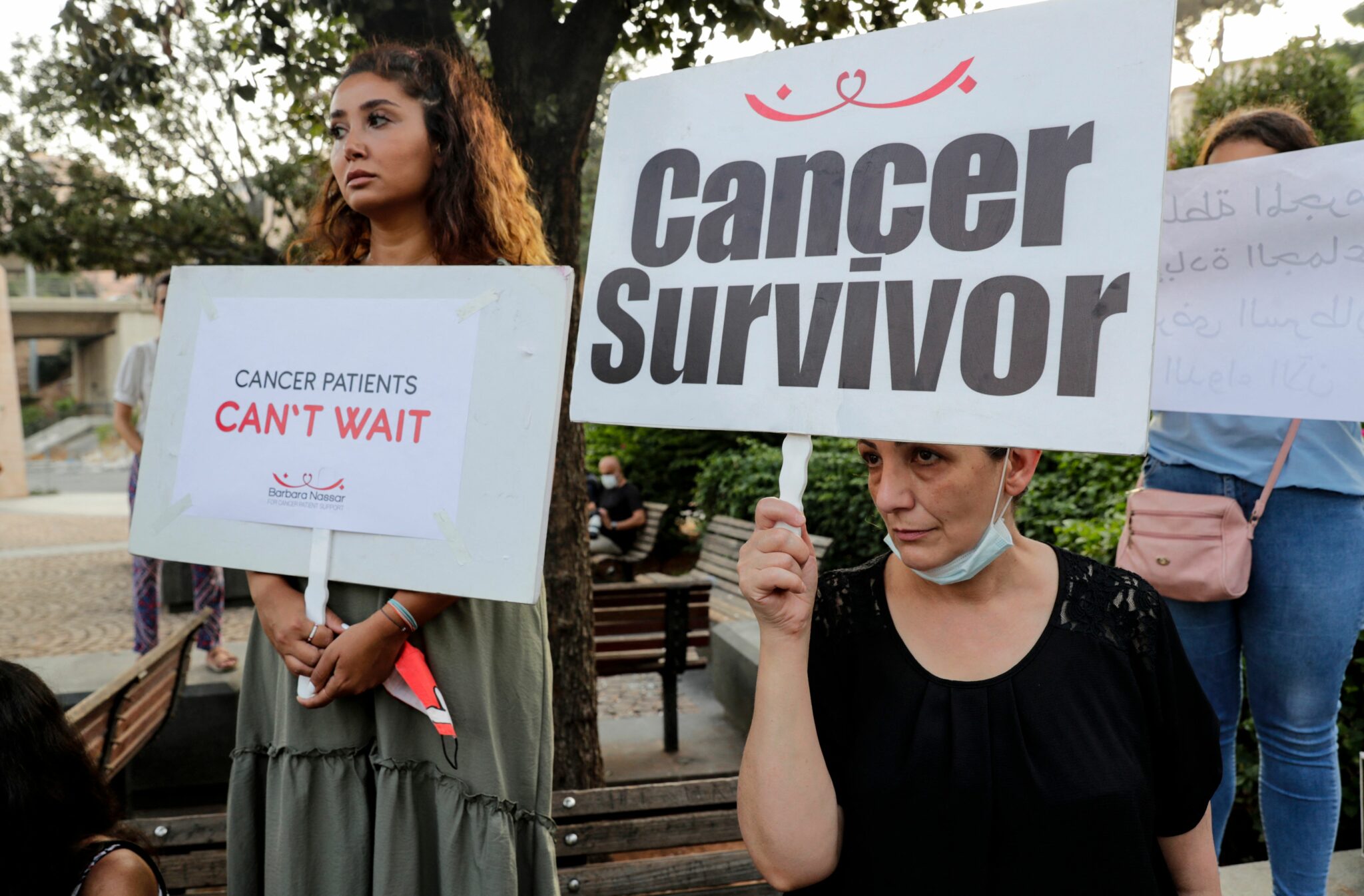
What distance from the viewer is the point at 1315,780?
2377 millimetres

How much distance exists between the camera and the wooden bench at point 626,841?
97.1 inches

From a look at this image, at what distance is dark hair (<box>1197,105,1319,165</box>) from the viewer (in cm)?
245

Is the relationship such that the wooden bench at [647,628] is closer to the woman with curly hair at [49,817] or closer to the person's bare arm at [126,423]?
the person's bare arm at [126,423]

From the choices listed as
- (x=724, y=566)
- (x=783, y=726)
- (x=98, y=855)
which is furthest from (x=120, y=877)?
(x=724, y=566)

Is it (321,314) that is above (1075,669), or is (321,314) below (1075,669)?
above

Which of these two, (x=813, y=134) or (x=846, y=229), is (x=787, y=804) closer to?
(x=846, y=229)

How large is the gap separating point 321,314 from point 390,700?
738 mm

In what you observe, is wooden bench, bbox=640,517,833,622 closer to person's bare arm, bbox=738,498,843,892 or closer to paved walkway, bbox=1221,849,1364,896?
paved walkway, bbox=1221,849,1364,896

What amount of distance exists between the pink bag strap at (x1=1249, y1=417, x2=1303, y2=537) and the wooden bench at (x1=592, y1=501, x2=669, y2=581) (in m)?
7.53

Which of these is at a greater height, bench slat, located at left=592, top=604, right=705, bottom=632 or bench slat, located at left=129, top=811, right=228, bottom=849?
bench slat, located at left=592, top=604, right=705, bottom=632

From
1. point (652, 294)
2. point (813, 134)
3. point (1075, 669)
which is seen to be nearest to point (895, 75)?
point (813, 134)

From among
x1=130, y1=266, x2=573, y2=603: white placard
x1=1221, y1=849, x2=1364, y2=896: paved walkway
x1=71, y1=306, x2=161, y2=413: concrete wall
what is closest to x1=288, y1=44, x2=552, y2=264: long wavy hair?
x1=130, y1=266, x2=573, y2=603: white placard

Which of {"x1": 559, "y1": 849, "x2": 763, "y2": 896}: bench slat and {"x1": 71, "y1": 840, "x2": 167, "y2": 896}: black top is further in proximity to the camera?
{"x1": 559, "y1": 849, "x2": 763, "y2": 896}: bench slat

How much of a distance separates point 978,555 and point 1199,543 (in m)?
1.06
